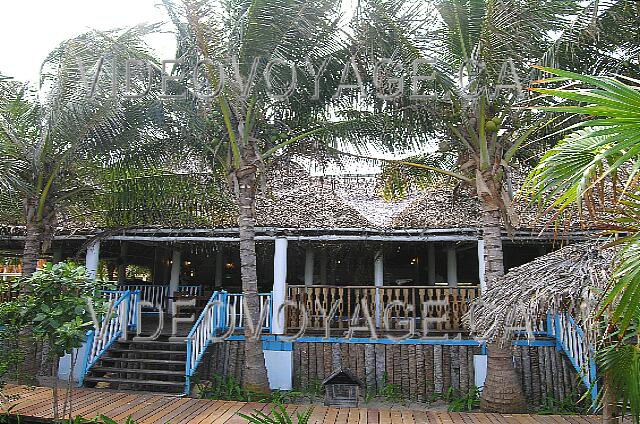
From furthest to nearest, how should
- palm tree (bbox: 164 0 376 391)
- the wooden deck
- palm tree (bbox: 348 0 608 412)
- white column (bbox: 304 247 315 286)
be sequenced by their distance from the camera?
white column (bbox: 304 247 315 286), palm tree (bbox: 164 0 376 391), palm tree (bbox: 348 0 608 412), the wooden deck

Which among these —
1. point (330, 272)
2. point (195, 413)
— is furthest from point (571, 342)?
point (330, 272)

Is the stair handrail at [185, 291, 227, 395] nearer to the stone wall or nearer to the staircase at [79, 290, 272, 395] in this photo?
the staircase at [79, 290, 272, 395]

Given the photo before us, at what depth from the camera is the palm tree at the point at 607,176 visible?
2025 millimetres

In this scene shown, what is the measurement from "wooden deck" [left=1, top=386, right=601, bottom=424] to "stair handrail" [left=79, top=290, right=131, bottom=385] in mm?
1286

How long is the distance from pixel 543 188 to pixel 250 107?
601cm

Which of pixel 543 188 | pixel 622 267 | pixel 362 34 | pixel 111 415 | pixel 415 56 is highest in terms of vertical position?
pixel 362 34

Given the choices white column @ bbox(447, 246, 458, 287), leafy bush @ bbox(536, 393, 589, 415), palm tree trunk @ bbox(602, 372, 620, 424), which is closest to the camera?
palm tree trunk @ bbox(602, 372, 620, 424)

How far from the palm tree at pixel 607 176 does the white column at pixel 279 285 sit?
573 cm

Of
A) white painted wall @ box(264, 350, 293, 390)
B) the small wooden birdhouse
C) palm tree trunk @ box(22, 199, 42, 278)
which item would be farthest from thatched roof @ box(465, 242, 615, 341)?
palm tree trunk @ box(22, 199, 42, 278)

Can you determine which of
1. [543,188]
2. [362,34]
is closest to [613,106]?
[543,188]

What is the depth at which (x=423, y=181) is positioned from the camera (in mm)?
10117

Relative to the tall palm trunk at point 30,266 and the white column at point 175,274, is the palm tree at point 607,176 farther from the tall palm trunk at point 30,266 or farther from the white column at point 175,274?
the white column at point 175,274

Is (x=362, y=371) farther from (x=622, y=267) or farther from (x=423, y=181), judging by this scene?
(x=622, y=267)

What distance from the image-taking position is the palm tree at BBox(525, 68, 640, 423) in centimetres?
203
